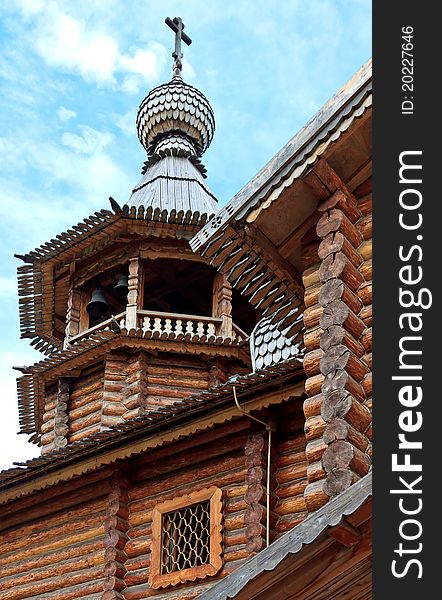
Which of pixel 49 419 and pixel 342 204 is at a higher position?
pixel 49 419

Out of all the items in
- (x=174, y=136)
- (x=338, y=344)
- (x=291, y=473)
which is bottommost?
(x=338, y=344)

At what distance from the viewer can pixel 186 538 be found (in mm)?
11789

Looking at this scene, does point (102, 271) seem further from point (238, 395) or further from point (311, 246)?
point (311, 246)

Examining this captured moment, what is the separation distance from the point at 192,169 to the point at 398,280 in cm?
1605

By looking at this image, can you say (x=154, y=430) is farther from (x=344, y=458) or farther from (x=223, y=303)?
(x=344, y=458)

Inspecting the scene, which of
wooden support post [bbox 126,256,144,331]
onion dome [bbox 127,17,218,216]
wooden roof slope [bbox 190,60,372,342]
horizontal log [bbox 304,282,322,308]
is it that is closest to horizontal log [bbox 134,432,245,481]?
wooden roof slope [bbox 190,60,372,342]

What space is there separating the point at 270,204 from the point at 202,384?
8610 millimetres

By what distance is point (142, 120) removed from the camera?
2170 cm

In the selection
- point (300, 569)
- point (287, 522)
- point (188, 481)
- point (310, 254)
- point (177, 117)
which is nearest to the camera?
point (300, 569)

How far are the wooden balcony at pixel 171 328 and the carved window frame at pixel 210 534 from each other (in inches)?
170

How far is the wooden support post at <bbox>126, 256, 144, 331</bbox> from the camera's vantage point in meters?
16.1

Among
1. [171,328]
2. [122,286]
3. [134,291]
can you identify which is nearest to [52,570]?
[171,328]

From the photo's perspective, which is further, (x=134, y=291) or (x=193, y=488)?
(x=134, y=291)

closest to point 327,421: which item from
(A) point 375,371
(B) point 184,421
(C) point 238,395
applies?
(A) point 375,371
